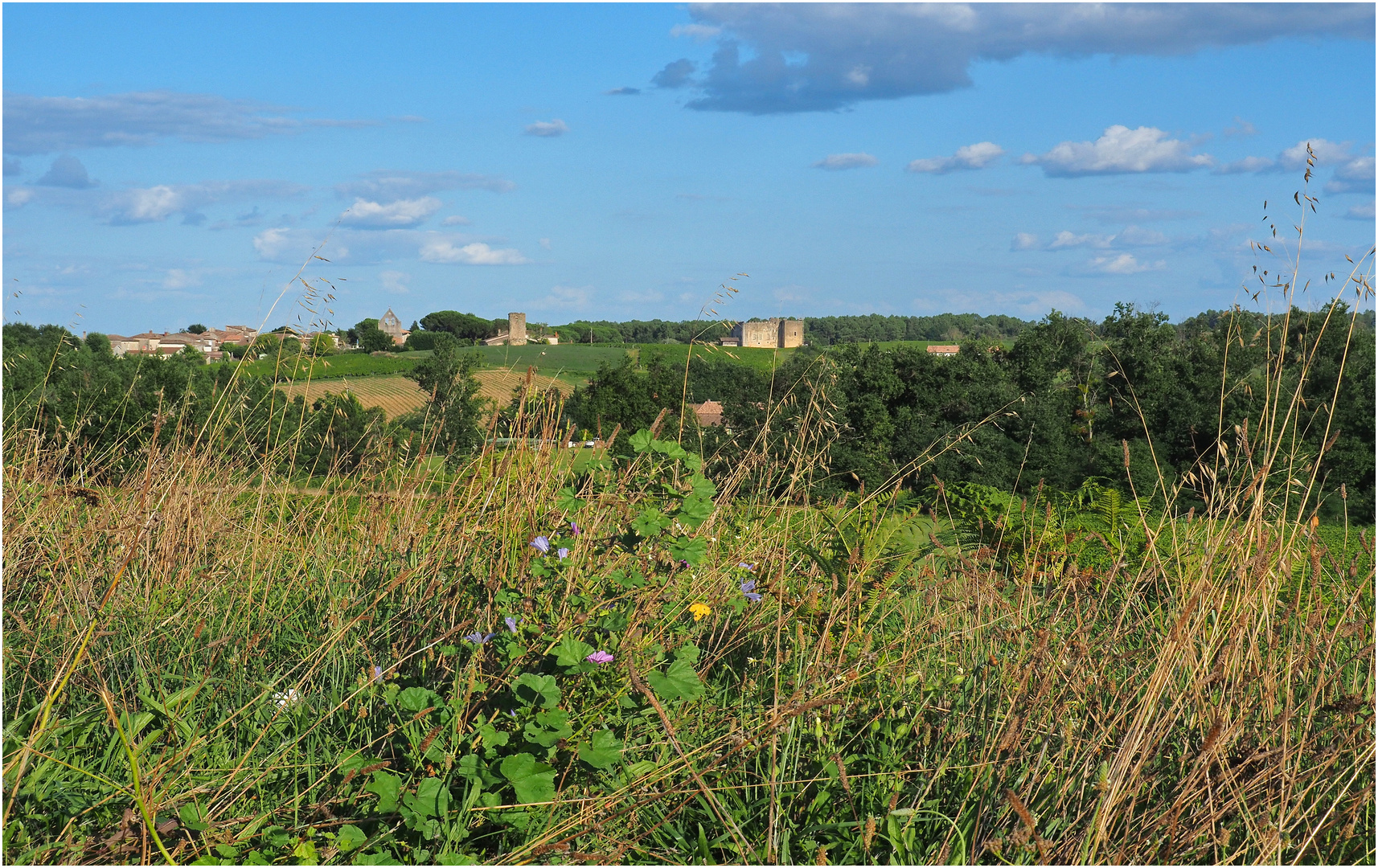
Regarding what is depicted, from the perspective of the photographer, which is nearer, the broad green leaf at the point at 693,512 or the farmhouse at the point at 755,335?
the broad green leaf at the point at 693,512

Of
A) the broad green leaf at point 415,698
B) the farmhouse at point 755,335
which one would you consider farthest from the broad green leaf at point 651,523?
→ the farmhouse at point 755,335

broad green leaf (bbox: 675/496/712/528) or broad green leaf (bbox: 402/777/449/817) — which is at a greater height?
broad green leaf (bbox: 675/496/712/528)

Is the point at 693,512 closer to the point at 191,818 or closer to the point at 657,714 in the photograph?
the point at 657,714

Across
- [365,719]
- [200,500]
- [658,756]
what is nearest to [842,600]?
[658,756]

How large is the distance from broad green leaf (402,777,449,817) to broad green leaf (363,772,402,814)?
0.03m

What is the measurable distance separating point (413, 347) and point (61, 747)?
38424mm

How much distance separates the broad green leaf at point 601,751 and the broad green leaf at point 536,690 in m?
0.10

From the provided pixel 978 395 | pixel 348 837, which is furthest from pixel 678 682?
pixel 978 395

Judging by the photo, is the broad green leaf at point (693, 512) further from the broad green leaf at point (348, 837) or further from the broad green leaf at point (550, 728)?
the broad green leaf at point (348, 837)

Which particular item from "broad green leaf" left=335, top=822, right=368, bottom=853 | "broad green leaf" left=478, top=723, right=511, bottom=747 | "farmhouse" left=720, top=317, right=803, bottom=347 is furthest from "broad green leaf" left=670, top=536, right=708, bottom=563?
"farmhouse" left=720, top=317, right=803, bottom=347

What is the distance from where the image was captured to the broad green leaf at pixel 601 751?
1.51 metres

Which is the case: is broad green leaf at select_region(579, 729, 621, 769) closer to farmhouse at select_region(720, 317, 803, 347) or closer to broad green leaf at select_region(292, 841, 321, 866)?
broad green leaf at select_region(292, 841, 321, 866)

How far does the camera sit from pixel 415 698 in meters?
1.65

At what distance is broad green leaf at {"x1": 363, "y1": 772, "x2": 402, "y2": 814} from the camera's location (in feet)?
4.99
